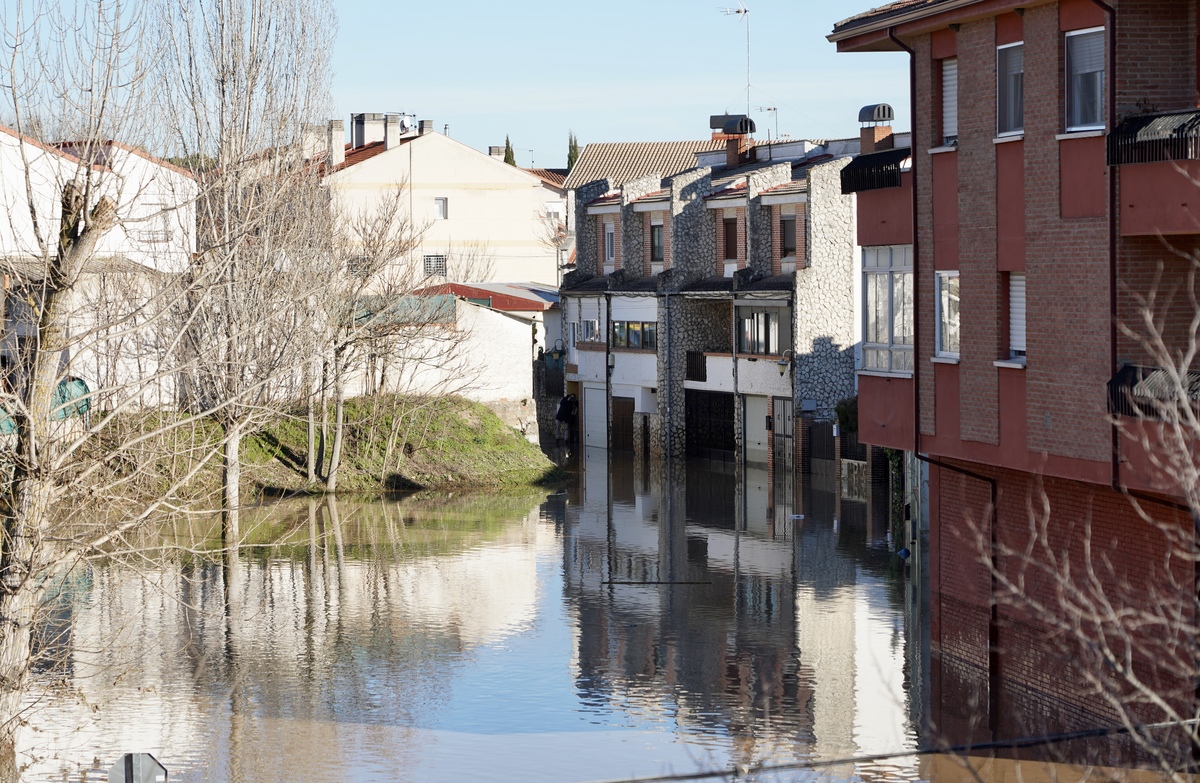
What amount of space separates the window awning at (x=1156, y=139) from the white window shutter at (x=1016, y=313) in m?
2.34

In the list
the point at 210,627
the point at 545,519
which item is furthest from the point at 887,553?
the point at 210,627

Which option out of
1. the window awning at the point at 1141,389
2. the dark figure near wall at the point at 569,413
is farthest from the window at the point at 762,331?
the window awning at the point at 1141,389

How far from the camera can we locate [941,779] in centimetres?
1446

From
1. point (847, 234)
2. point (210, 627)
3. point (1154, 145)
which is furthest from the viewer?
point (847, 234)

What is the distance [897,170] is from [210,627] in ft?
41.8

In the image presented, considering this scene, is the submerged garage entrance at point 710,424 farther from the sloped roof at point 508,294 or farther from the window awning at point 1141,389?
the window awning at point 1141,389

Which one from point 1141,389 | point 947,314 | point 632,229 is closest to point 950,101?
point 947,314

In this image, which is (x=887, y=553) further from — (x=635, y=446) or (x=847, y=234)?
(x=635, y=446)

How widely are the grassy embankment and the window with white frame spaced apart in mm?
10464

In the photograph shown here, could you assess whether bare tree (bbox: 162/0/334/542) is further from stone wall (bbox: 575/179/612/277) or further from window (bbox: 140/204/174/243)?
stone wall (bbox: 575/179/612/277)

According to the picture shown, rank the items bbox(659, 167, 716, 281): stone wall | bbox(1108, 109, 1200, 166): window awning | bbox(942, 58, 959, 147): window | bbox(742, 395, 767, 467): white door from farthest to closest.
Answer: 1. bbox(659, 167, 716, 281): stone wall
2. bbox(742, 395, 767, 467): white door
3. bbox(942, 58, 959, 147): window
4. bbox(1108, 109, 1200, 166): window awning

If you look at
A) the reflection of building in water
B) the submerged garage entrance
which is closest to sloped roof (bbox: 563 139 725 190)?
the submerged garage entrance

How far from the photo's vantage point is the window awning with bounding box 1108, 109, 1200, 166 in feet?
45.2

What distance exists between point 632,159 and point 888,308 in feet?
196
